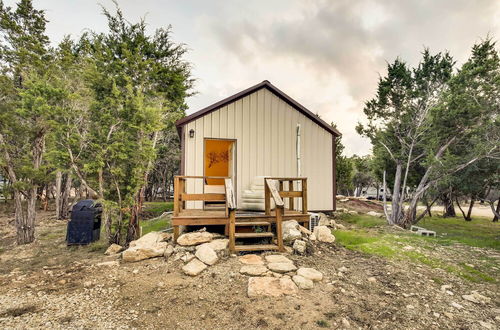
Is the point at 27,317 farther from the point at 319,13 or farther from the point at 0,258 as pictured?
the point at 319,13

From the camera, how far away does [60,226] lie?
35.7 ft

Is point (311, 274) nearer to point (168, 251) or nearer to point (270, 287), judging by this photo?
point (270, 287)

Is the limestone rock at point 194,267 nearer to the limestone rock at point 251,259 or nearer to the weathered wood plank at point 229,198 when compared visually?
the limestone rock at point 251,259

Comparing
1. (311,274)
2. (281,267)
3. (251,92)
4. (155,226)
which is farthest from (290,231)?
(155,226)

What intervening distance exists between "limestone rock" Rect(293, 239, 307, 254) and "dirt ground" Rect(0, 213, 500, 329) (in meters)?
0.17

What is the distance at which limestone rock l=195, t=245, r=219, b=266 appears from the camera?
462 centimetres

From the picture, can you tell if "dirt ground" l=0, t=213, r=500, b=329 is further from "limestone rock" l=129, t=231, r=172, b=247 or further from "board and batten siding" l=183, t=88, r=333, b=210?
"board and batten siding" l=183, t=88, r=333, b=210

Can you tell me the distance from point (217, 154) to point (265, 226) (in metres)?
5.69

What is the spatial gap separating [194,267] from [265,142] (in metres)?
5.07

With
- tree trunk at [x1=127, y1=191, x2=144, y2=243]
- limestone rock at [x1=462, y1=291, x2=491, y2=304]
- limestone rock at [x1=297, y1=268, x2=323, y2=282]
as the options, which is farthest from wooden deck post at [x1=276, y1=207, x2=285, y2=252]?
tree trunk at [x1=127, y1=191, x2=144, y2=243]

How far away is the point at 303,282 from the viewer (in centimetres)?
394

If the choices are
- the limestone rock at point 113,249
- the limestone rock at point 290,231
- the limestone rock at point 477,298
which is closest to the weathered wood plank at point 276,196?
the limestone rock at point 290,231

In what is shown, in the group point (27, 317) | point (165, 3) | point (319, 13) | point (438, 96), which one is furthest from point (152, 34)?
point (438, 96)

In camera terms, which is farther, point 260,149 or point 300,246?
point 260,149
